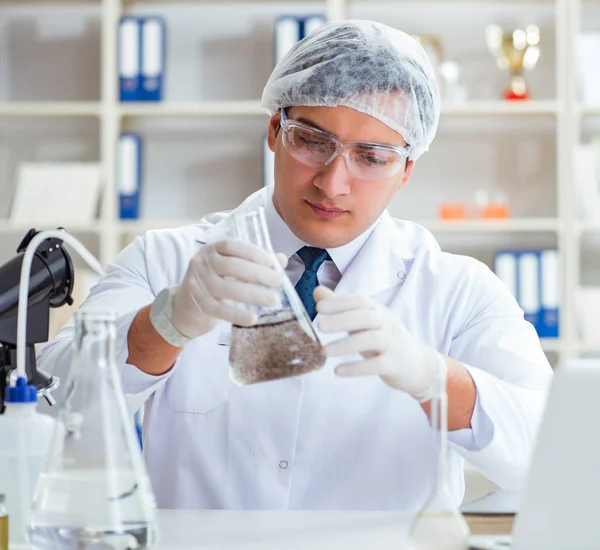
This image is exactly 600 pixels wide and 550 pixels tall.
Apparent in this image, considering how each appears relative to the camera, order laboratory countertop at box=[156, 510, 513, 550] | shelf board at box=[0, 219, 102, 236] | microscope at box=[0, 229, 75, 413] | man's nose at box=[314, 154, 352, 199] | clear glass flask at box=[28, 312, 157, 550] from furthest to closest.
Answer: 1. shelf board at box=[0, 219, 102, 236]
2. man's nose at box=[314, 154, 352, 199]
3. microscope at box=[0, 229, 75, 413]
4. laboratory countertop at box=[156, 510, 513, 550]
5. clear glass flask at box=[28, 312, 157, 550]

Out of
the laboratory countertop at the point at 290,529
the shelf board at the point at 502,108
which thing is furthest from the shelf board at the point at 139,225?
the laboratory countertop at the point at 290,529

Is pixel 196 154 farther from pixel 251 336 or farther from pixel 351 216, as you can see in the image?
pixel 251 336

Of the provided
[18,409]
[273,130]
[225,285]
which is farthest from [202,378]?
[18,409]

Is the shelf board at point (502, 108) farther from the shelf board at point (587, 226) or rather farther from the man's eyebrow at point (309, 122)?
the man's eyebrow at point (309, 122)

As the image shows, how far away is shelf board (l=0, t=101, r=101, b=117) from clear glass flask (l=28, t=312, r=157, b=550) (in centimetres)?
252

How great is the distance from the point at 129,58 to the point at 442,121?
1.12 metres

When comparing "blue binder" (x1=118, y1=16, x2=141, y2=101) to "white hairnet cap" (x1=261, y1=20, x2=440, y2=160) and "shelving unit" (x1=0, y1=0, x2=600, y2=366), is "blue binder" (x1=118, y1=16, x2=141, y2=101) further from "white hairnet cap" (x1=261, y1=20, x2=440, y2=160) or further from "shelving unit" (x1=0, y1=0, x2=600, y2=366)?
"white hairnet cap" (x1=261, y1=20, x2=440, y2=160)

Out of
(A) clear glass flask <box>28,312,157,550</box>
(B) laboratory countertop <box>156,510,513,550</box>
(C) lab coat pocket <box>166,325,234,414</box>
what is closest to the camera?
(A) clear glass flask <box>28,312,157,550</box>

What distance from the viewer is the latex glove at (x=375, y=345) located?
3.16 feet

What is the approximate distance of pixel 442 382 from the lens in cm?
87

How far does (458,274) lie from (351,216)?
0.28 metres

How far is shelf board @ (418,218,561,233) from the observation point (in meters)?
3.15

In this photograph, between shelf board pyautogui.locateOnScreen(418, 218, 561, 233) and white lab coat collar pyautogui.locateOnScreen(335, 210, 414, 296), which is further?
shelf board pyautogui.locateOnScreen(418, 218, 561, 233)

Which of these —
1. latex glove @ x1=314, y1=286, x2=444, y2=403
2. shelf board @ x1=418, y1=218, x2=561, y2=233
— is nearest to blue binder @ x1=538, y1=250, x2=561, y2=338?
shelf board @ x1=418, y1=218, x2=561, y2=233
